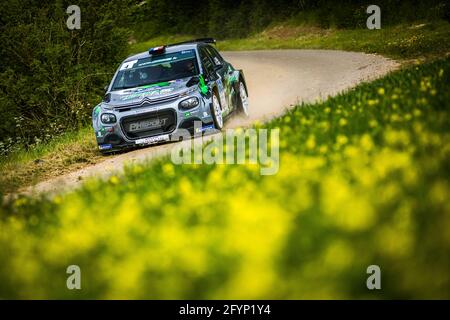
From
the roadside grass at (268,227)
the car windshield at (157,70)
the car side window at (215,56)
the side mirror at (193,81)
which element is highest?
the car side window at (215,56)

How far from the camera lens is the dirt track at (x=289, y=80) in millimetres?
10922

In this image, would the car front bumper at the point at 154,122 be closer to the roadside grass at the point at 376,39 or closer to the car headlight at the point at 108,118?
the car headlight at the point at 108,118

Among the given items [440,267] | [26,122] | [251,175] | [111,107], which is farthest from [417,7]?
[440,267]

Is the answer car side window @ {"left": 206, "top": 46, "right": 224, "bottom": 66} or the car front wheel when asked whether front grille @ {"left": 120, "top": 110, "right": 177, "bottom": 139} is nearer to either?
car side window @ {"left": 206, "top": 46, "right": 224, "bottom": 66}

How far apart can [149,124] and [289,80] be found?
766 cm

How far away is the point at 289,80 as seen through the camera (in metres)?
18.0

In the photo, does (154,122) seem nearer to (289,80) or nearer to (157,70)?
(157,70)

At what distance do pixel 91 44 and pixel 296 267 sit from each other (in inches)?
636

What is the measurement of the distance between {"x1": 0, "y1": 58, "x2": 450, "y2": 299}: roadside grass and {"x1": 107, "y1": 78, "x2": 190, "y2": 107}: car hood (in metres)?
4.76

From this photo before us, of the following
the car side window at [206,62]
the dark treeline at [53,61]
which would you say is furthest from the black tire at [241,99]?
the dark treeline at [53,61]

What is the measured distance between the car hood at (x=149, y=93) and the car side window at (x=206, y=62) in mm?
642

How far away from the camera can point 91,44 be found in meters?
18.6

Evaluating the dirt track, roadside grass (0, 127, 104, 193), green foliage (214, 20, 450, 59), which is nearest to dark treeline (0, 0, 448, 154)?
green foliage (214, 20, 450, 59)
